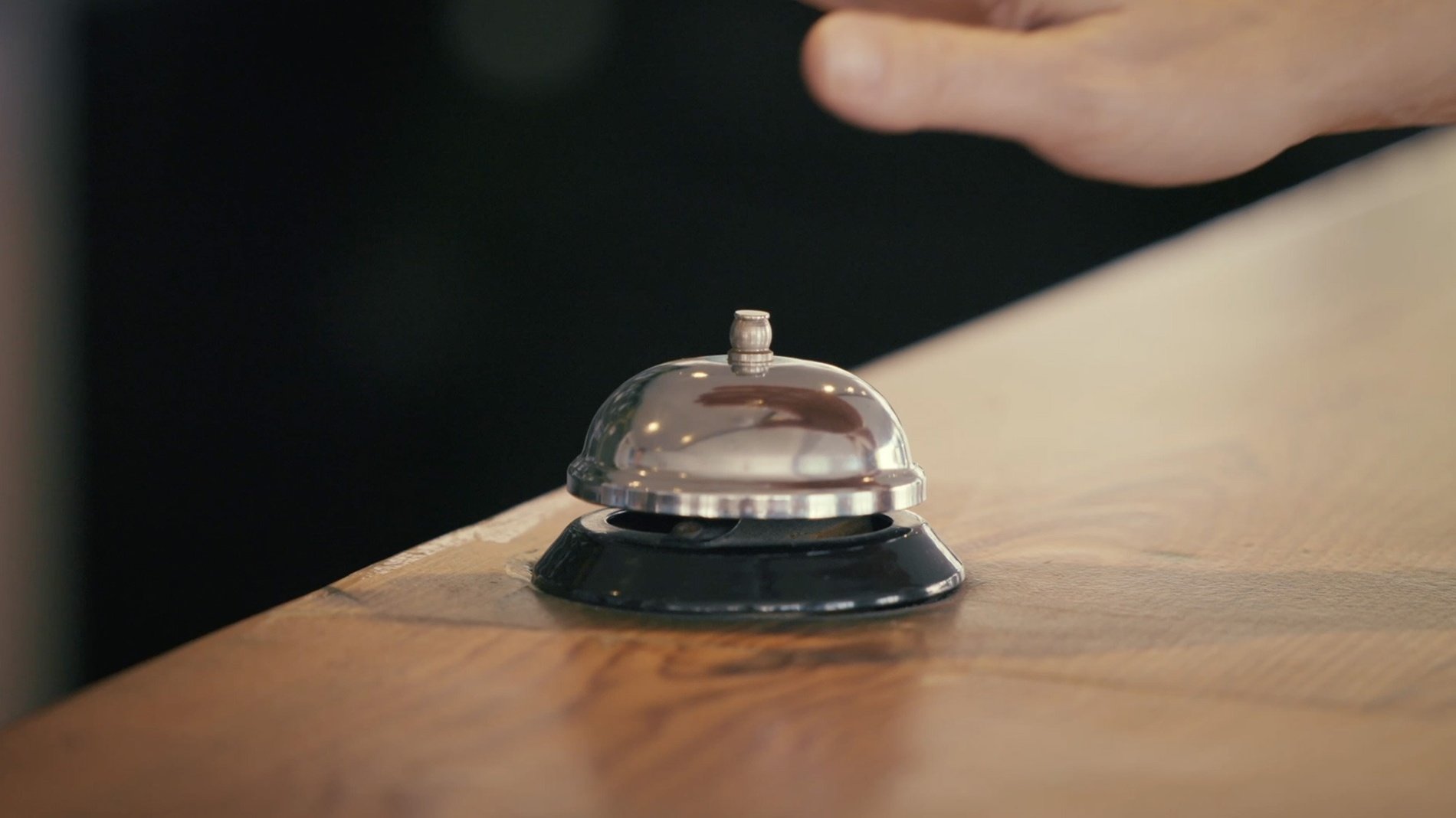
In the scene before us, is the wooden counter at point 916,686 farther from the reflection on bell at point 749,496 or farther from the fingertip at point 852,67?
the fingertip at point 852,67

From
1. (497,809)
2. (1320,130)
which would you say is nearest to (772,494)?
A: (497,809)

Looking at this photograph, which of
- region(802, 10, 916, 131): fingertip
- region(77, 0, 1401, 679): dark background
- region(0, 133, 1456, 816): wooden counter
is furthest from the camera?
region(77, 0, 1401, 679): dark background

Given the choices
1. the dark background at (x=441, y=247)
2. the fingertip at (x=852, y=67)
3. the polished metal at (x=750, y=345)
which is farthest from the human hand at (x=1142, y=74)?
the dark background at (x=441, y=247)

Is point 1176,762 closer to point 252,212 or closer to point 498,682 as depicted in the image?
point 498,682

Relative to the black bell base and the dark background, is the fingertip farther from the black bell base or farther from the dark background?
the dark background

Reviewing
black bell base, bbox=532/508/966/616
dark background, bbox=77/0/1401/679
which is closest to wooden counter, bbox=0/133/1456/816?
black bell base, bbox=532/508/966/616

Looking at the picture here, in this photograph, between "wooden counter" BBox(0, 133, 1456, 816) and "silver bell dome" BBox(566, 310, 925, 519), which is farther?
"silver bell dome" BBox(566, 310, 925, 519)

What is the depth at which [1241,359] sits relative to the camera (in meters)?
1.35

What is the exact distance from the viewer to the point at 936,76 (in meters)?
0.53

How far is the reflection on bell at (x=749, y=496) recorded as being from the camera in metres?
0.55

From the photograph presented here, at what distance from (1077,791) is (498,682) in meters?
0.19

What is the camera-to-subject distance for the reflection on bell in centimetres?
55

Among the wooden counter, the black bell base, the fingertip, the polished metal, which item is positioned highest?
the fingertip

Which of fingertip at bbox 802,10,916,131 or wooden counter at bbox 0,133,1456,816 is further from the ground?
fingertip at bbox 802,10,916,131
